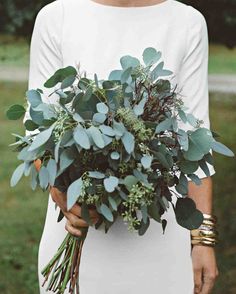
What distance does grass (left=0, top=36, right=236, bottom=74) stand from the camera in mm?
6207

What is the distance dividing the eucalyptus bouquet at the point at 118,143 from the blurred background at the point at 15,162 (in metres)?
2.77

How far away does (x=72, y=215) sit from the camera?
2.73 metres

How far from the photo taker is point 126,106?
8.38 ft

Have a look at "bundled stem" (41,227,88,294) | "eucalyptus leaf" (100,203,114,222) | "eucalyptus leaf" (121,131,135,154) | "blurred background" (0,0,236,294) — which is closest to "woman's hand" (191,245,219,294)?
"bundled stem" (41,227,88,294)

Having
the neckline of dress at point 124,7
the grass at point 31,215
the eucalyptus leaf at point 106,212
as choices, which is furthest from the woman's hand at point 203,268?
the grass at point 31,215

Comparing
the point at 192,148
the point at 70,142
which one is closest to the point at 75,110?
the point at 70,142

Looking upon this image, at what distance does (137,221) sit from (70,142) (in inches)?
11.0

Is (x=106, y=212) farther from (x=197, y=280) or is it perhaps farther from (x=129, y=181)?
(x=197, y=280)

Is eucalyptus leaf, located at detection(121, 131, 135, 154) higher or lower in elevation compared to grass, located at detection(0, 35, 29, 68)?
higher

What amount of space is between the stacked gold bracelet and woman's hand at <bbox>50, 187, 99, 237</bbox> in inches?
15.8

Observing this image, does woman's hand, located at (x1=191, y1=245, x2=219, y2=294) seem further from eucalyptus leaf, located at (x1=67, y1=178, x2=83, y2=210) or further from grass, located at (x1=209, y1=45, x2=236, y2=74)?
grass, located at (x1=209, y1=45, x2=236, y2=74)

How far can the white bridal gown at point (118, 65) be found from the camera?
2.87 metres

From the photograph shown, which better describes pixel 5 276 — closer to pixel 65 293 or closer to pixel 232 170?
pixel 232 170

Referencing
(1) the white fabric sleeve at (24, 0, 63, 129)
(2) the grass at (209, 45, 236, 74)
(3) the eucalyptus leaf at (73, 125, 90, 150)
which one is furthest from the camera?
(2) the grass at (209, 45, 236, 74)
